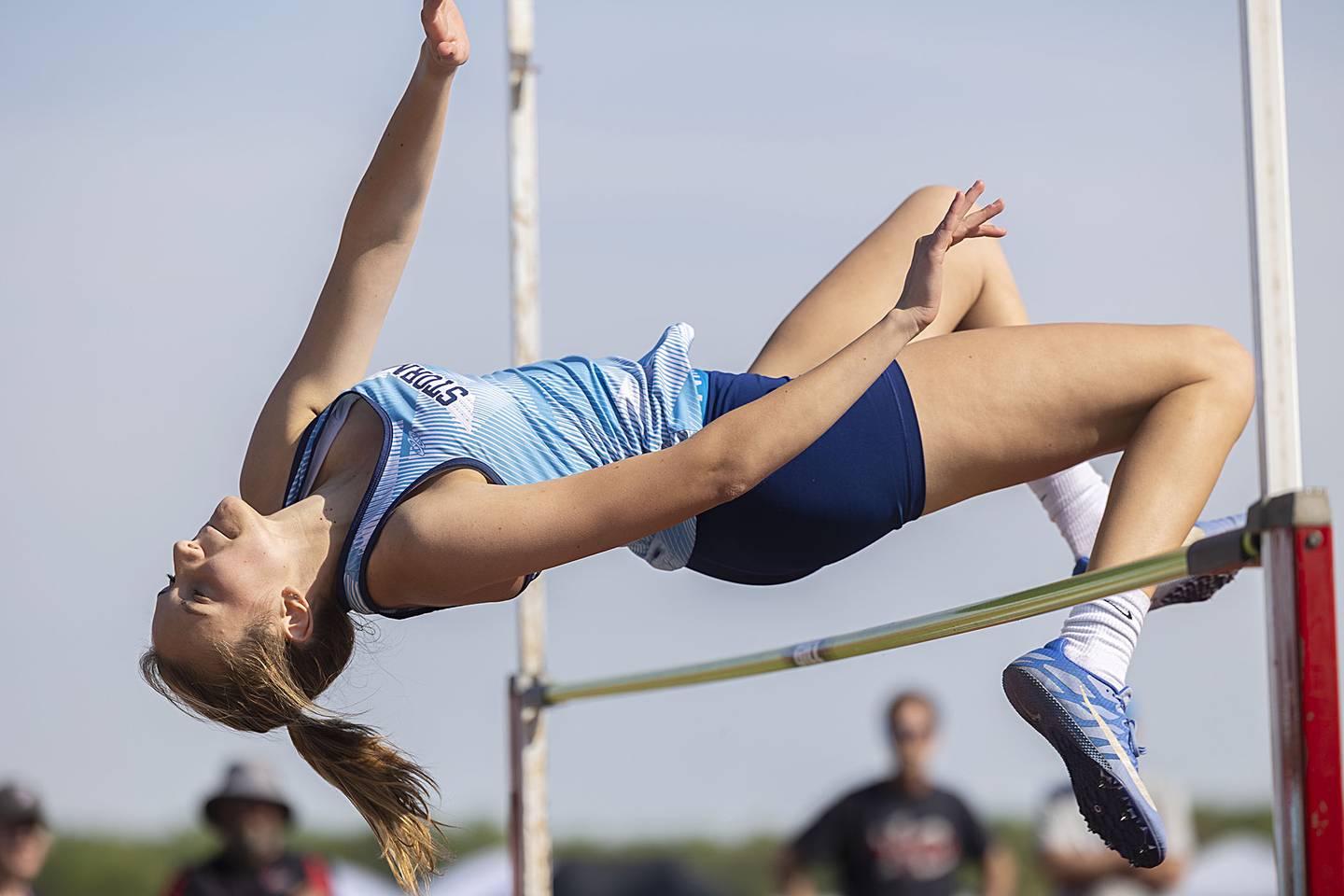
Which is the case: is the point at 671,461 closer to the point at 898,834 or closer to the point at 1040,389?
the point at 1040,389

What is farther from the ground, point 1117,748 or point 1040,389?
point 1040,389

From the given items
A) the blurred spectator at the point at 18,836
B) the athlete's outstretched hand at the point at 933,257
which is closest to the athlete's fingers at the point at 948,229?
the athlete's outstretched hand at the point at 933,257

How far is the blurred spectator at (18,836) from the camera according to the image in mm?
5027

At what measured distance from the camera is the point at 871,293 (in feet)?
8.07

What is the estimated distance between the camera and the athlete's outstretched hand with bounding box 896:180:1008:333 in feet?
6.51

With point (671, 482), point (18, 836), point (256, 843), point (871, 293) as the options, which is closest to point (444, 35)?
point (871, 293)

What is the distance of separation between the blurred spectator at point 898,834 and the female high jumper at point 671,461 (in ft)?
8.63

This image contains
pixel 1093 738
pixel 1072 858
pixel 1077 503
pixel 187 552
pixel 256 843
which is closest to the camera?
pixel 1093 738

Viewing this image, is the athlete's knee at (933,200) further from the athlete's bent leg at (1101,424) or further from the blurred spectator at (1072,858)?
the blurred spectator at (1072,858)

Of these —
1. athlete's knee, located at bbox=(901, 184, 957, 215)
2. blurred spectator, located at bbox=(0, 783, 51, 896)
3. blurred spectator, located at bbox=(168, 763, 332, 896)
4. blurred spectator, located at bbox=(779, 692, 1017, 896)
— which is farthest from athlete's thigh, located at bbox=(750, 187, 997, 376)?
blurred spectator, located at bbox=(0, 783, 51, 896)

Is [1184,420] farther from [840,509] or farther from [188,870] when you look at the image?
[188,870]

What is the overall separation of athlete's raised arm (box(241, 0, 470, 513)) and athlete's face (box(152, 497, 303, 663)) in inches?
9.3

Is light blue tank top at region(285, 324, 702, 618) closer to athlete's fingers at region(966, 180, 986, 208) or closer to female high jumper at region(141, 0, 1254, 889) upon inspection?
female high jumper at region(141, 0, 1254, 889)

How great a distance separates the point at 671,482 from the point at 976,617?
0.42 m
